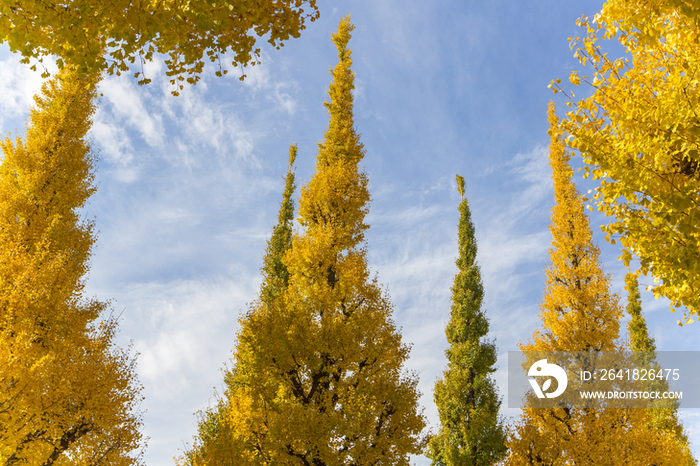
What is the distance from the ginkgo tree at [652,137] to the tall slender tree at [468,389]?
11996mm

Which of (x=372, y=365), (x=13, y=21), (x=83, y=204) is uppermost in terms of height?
(x=83, y=204)

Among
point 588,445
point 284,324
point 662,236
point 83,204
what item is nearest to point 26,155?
point 83,204

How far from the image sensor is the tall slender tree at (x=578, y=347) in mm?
12203

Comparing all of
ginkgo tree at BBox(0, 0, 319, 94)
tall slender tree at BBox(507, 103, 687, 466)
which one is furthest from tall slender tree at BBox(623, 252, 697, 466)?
ginkgo tree at BBox(0, 0, 319, 94)

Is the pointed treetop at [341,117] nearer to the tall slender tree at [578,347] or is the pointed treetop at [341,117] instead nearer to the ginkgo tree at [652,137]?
the tall slender tree at [578,347]

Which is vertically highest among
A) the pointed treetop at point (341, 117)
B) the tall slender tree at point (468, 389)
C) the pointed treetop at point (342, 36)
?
the pointed treetop at point (342, 36)

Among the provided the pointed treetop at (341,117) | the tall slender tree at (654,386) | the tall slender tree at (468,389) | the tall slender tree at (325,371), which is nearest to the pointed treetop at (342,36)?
the pointed treetop at (341,117)

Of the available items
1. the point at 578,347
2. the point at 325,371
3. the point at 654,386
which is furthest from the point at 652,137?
the point at 654,386

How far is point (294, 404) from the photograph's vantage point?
9.71m

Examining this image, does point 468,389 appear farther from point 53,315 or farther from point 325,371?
point 53,315

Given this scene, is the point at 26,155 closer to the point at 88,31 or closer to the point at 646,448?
the point at 88,31

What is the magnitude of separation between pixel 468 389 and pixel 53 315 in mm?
15773

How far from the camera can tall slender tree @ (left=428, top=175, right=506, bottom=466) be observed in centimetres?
1608

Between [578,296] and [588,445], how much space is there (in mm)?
4957
